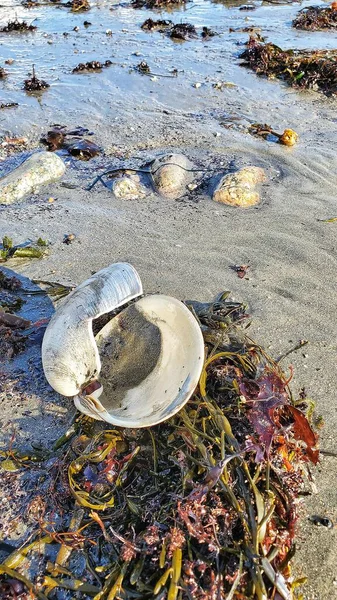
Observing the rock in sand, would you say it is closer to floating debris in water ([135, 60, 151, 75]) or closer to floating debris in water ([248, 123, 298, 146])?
floating debris in water ([248, 123, 298, 146])

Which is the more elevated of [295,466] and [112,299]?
[112,299]

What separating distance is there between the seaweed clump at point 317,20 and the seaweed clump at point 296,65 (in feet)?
7.22

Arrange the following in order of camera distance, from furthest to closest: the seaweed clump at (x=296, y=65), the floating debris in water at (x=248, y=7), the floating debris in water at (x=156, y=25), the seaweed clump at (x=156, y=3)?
the seaweed clump at (x=156, y=3), the floating debris in water at (x=248, y=7), the floating debris in water at (x=156, y=25), the seaweed clump at (x=296, y=65)

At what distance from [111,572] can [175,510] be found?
1.29 feet

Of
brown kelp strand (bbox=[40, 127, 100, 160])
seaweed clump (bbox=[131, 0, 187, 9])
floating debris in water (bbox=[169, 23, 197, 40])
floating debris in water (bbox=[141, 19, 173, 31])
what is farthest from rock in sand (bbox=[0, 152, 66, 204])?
seaweed clump (bbox=[131, 0, 187, 9])

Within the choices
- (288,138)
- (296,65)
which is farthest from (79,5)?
(288,138)

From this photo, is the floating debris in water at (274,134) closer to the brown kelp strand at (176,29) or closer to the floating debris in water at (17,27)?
the brown kelp strand at (176,29)

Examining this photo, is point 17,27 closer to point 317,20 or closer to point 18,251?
point 317,20

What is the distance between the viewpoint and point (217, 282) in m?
4.11

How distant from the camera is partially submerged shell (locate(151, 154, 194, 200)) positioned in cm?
535

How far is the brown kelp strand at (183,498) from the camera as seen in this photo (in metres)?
2.13

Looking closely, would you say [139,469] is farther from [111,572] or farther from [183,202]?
[183,202]

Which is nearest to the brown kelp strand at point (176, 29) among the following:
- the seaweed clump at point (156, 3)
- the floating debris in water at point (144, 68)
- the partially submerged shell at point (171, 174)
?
the seaweed clump at point (156, 3)

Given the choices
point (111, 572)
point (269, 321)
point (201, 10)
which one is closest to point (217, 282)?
point (269, 321)
